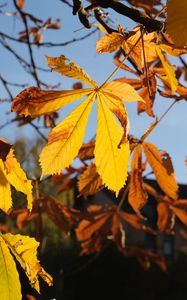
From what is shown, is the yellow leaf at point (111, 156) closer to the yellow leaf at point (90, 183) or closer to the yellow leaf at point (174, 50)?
the yellow leaf at point (174, 50)

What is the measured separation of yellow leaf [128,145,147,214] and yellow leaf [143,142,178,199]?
0.02 meters

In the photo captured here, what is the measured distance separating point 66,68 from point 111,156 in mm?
129

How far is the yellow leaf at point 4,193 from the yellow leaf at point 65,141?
0.05 m

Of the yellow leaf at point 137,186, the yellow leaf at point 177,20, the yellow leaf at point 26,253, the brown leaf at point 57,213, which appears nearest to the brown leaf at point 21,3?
the brown leaf at point 57,213

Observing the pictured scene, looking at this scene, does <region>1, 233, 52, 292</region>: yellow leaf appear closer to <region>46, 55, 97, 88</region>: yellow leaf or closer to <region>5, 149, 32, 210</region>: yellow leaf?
<region>5, 149, 32, 210</region>: yellow leaf

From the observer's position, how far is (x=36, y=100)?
0.78m

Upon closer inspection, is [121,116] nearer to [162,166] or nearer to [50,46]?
[162,166]

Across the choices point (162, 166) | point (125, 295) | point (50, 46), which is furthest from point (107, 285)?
point (162, 166)

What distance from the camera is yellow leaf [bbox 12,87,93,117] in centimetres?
77

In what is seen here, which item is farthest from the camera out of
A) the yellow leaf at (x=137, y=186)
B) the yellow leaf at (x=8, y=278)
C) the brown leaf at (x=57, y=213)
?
the brown leaf at (x=57, y=213)

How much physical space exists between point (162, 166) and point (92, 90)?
43cm

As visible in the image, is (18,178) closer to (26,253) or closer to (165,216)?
(26,253)

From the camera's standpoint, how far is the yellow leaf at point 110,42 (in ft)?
2.63

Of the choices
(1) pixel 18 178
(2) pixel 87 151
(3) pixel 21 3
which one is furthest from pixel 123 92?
(3) pixel 21 3
